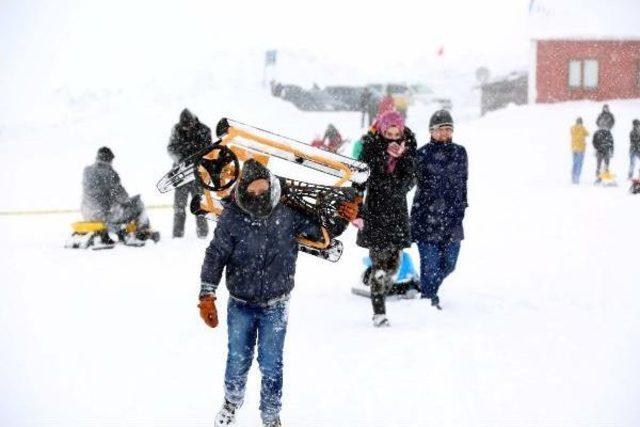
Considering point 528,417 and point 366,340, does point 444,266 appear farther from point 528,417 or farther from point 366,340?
point 528,417

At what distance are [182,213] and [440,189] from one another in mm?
5653

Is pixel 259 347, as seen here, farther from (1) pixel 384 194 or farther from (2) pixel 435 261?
(2) pixel 435 261

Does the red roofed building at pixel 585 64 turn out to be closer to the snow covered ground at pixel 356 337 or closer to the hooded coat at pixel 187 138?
the snow covered ground at pixel 356 337

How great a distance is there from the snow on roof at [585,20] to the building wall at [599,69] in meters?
0.31

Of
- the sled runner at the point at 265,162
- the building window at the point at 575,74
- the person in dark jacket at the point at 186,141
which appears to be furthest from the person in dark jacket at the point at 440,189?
the building window at the point at 575,74

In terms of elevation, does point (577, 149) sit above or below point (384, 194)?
above

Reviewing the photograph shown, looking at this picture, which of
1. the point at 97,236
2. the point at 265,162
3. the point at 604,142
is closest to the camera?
the point at 265,162

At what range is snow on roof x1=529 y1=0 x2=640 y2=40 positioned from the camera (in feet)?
106

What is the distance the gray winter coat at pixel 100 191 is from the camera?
1050 centimetres

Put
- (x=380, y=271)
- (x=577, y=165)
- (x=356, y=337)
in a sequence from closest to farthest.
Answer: (x=356, y=337), (x=380, y=271), (x=577, y=165)

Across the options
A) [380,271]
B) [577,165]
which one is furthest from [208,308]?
[577,165]

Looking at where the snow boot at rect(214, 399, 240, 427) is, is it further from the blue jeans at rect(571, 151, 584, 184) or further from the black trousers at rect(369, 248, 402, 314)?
the blue jeans at rect(571, 151, 584, 184)

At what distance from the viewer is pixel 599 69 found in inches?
1272

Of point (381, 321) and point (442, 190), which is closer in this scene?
point (381, 321)
